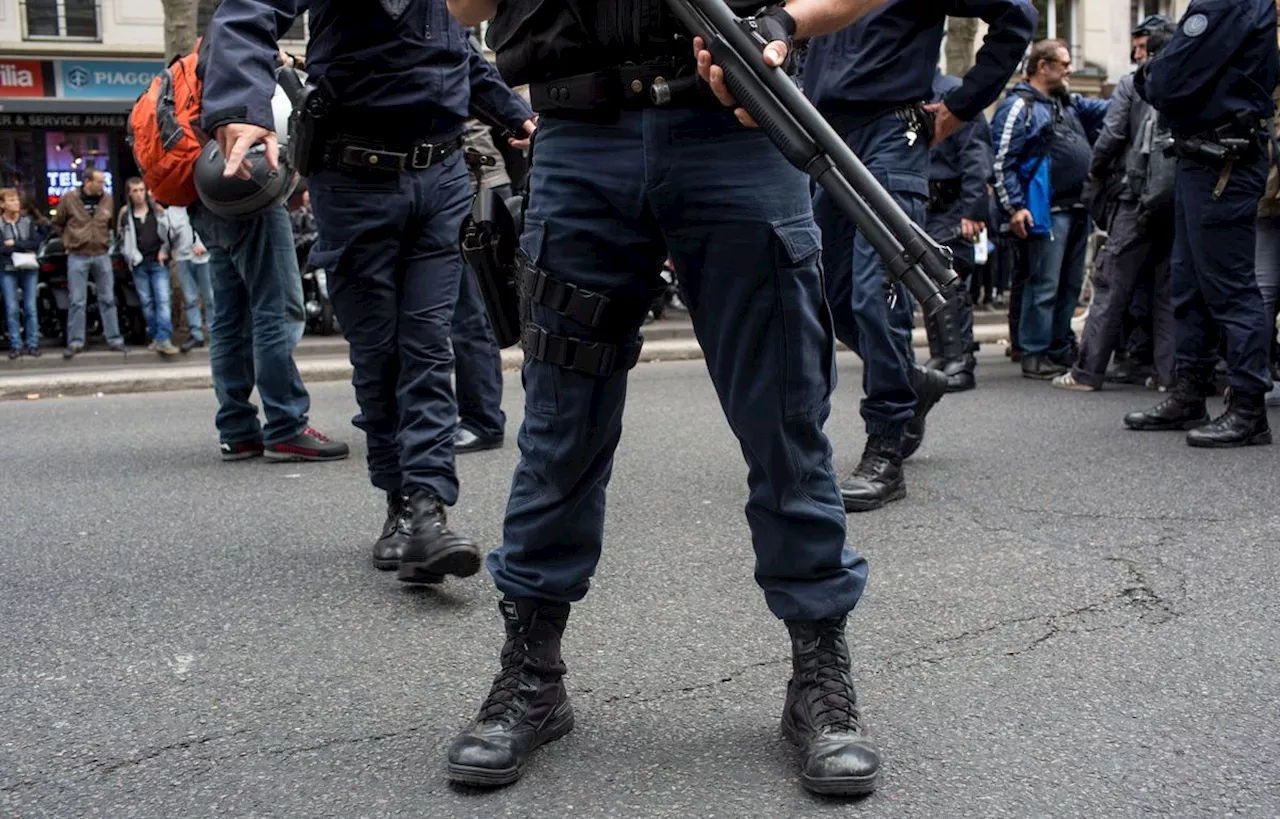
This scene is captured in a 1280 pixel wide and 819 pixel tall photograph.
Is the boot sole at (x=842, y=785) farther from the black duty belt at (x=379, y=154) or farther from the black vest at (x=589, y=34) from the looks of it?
the black duty belt at (x=379, y=154)

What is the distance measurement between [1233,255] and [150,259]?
11.9m

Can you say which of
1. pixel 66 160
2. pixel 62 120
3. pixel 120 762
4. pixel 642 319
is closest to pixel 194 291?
pixel 66 160

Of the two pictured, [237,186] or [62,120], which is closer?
[237,186]

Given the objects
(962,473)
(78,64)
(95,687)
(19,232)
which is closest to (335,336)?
(19,232)

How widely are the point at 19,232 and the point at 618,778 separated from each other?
44.6 feet

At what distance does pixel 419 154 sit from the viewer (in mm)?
4000

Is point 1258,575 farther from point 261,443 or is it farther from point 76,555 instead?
point 261,443

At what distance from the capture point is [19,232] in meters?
14.3

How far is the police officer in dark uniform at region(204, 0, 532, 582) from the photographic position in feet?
12.8

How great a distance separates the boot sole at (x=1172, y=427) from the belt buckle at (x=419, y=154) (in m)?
3.83

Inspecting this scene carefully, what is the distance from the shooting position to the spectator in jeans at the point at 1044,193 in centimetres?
905

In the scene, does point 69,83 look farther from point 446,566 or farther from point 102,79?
point 446,566

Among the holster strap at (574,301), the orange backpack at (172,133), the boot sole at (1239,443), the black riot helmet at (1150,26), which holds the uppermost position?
the black riot helmet at (1150,26)

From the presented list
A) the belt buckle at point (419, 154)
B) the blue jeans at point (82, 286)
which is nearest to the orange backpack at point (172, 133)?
the belt buckle at point (419, 154)
